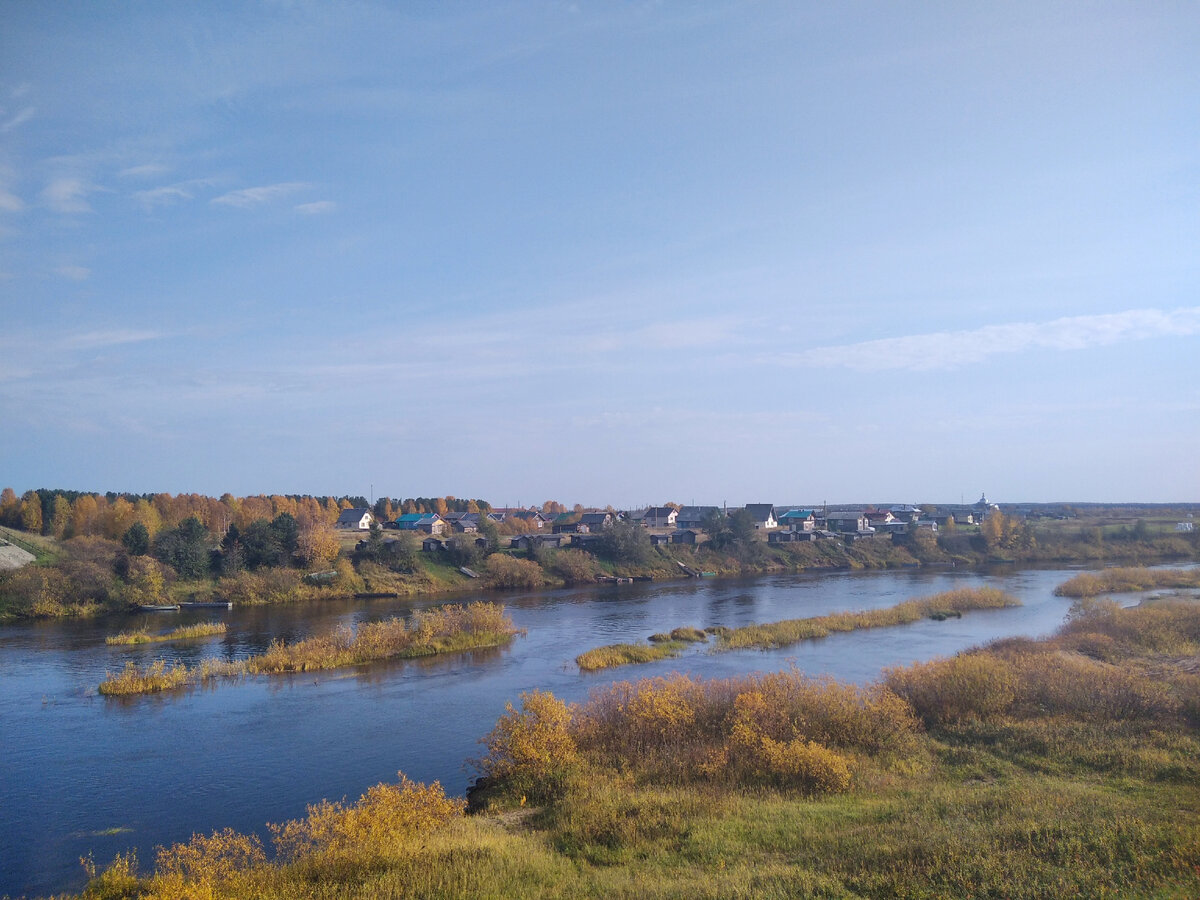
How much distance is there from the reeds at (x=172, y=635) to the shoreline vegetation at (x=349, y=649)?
18.3 feet

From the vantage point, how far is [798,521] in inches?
3354

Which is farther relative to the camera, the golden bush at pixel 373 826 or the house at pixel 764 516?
the house at pixel 764 516

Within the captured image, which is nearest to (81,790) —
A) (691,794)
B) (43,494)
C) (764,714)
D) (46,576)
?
(691,794)

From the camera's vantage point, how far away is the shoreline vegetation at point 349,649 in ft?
84.7

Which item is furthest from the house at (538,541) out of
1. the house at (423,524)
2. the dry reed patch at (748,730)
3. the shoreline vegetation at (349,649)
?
the dry reed patch at (748,730)

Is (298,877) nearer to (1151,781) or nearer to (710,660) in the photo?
(1151,781)

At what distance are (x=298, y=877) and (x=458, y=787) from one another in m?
6.54

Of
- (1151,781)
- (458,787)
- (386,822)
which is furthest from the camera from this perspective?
(458,787)

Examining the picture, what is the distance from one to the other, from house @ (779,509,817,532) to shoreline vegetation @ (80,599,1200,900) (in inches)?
2457

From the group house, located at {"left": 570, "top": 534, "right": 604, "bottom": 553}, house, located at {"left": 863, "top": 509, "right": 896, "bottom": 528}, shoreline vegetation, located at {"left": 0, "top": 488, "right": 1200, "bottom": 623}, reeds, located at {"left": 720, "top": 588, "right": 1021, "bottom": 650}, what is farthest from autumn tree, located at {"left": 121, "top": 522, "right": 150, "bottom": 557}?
house, located at {"left": 863, "top": 509, "right": 896, "bottom": 528}

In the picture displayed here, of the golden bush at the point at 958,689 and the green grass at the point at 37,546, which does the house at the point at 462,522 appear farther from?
the golden bush at the point at 958,689

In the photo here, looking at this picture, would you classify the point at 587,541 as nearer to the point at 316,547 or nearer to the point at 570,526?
the point at 570,526

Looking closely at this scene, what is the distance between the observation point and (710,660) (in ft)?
95.0

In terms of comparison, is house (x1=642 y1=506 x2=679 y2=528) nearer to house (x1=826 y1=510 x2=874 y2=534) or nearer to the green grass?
house (x1=826 y1=510 x2=874 y2=534)
